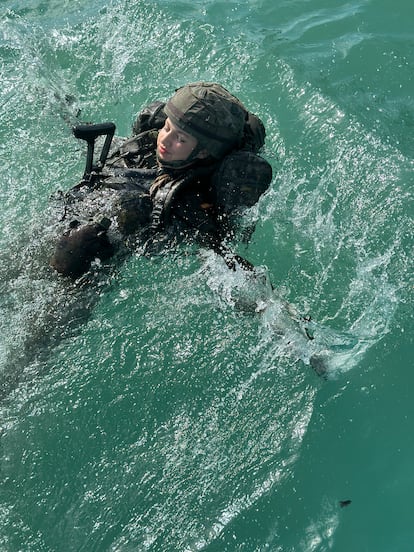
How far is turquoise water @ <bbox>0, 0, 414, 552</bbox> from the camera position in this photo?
15.6 ft

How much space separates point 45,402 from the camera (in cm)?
519

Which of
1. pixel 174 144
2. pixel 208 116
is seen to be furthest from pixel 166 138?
pixel 208 116

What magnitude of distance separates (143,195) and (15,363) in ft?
5.49

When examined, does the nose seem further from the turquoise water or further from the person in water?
the turquoise water

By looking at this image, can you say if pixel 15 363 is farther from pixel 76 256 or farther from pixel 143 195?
pixel 143 195

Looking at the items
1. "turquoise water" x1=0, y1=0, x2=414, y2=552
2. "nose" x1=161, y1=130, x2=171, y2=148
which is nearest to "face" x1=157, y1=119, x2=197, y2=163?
"nose" x1=161, y1=130, x2=171, y2=148

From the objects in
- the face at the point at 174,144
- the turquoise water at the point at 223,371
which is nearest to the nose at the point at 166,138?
the face at the point at 174,144

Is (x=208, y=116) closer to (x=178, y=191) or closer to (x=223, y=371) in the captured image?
(x=178, y=191)

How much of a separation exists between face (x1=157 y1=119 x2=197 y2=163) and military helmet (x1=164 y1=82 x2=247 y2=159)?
0.14 ft

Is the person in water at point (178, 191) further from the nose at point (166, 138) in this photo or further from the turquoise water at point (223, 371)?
the turquoise water at point (223, 371)

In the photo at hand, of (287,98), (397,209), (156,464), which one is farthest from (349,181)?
(156,464)

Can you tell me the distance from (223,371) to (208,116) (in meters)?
2.05

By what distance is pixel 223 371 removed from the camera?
5.41 m

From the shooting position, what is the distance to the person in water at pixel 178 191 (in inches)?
204
